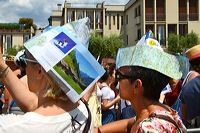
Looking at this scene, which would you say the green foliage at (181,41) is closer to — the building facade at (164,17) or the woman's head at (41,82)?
the building facade at (164,17)

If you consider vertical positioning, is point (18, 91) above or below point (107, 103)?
above

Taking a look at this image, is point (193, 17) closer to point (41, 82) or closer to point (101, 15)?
point (101, 15)

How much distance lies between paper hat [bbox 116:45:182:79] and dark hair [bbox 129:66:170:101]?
25mm

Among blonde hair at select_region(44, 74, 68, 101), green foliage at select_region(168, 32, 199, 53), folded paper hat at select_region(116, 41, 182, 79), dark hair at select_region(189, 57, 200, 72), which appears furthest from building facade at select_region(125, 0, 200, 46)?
blonde hair at select_region(44, 74, 68, 101)

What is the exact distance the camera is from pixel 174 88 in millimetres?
6465

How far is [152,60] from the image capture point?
8.63ft

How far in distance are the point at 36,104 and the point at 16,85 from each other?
0.18 meters

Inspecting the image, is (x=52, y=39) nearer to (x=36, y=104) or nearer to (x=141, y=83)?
(x=36, y=104)

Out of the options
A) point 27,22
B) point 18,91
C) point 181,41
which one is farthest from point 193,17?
point 18,91

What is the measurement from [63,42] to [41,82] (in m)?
0.25

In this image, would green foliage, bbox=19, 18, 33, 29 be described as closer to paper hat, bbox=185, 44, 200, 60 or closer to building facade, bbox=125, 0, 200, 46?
building facade, bbox=125, 0, 200, 46

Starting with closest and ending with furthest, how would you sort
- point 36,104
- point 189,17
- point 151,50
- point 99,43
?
1. point 36,104
2. point 151,50
3. point 189,17
4. point 99,43

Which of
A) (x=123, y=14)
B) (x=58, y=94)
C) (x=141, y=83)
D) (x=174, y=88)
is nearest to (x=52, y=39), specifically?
(x=58, y=94)

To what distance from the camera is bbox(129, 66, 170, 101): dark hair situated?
2627mm
